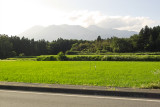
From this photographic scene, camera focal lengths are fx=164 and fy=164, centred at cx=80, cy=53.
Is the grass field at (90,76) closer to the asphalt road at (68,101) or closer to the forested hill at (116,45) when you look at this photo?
the asphalt road at (68,101)

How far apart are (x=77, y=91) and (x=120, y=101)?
1.99m

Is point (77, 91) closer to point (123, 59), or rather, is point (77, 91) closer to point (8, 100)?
point (8, 100)

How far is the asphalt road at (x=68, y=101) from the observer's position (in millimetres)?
5555

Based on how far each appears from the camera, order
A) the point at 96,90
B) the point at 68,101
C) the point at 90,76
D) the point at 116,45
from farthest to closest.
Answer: the point at 116,45
the point at 90,76
the point at 96,90
the point at 68,101

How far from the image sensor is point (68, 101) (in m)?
5.95

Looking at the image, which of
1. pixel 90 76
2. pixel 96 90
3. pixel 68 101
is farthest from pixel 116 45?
pixel 68 101

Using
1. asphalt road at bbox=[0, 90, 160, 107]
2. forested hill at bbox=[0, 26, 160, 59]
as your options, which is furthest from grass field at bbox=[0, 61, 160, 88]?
forested hill at bbox=[0, 26, 160, 59]

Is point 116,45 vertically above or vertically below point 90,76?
above

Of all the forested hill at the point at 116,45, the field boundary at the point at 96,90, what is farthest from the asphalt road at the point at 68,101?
the forested hill at the point at 116,45

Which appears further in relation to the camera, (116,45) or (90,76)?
(116,45)

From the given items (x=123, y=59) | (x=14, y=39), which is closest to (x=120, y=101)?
(x=123, y=59)

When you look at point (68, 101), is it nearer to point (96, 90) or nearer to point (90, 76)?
point (96, 90)

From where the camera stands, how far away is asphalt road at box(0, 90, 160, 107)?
5.55 metres

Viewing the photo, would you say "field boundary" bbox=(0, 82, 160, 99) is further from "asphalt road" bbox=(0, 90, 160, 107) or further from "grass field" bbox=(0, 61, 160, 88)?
"grass field" bbox=(0, 61, 160, 88)
